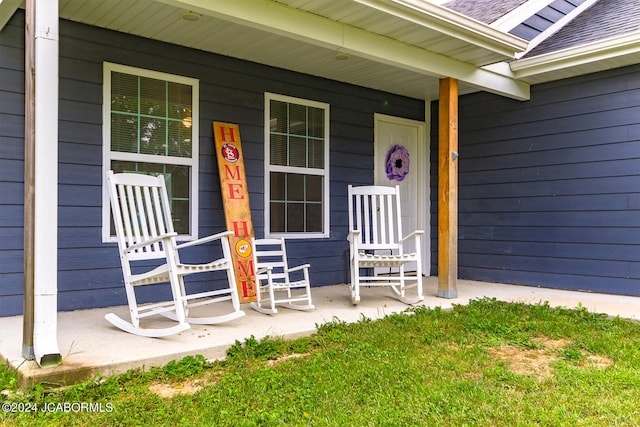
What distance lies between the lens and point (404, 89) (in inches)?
218

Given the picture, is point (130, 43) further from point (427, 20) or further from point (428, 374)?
point (428, 374)

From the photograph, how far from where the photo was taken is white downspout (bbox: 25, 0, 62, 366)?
7.73 feet

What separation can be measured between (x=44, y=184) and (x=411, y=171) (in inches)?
173

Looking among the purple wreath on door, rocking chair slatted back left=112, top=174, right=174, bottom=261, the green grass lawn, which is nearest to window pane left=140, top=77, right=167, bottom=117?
rocking chair slatted back left=112, top=174, right=174, bottom=261

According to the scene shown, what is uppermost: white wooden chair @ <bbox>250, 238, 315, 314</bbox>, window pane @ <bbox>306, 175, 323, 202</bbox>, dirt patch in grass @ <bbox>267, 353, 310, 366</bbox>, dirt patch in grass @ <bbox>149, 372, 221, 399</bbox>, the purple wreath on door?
the purple wreath on door

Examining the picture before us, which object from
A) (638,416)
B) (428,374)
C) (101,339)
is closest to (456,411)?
(428,374)

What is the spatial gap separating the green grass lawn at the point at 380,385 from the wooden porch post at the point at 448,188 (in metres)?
1.10

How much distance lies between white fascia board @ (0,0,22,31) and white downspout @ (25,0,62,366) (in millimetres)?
875

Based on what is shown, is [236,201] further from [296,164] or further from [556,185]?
[556,185]

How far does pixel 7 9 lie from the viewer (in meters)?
3.14

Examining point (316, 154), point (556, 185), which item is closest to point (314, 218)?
Answer: point (316, 154)

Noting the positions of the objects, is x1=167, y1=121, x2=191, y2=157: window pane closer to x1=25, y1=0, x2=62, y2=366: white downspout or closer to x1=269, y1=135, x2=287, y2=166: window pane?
x1=269, y1=135, x2=287, y2=166: window pane

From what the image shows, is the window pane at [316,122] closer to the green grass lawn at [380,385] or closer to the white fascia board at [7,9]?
the green grass lawn at [380,385]

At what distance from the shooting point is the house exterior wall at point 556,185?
4555mm
